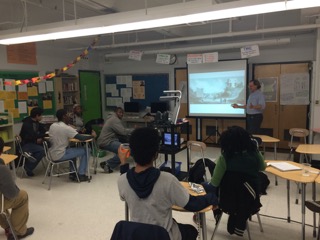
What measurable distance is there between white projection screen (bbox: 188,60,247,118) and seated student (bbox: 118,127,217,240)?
518 centimetres

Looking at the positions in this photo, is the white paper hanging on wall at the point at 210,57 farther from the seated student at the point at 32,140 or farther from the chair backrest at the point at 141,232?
the chair backrest at the point at 141,232

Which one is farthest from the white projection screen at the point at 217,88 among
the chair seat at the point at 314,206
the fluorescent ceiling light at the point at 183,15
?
the chair seat at the point at 314,206

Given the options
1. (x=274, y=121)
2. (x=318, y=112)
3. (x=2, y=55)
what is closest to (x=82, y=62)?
(x=2, y=55)

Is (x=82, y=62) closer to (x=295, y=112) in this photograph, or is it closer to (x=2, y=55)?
(x=2, y=55)

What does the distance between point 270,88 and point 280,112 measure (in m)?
0.59

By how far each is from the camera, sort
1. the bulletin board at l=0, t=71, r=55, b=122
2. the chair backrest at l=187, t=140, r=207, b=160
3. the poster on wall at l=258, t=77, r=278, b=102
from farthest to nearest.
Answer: the poster on wall at l=258, t=77, r=278, b=102
the bulletin board at l=0, t=71, r=55, b=122
the chair backrest at l=187, t=140, r=207, b=160

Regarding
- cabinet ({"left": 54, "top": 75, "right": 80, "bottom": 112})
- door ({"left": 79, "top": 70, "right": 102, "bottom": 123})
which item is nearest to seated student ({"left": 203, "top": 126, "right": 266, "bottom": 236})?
cabinet ({"left": 54, "top": 75, "right": 80, "bottom": 112})

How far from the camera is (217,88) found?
6.68 m

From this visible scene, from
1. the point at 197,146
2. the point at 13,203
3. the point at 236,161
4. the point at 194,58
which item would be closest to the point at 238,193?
the point at 236,161

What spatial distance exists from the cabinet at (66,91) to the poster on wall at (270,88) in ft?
15.9

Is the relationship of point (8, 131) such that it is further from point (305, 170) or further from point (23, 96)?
point (305, 170)

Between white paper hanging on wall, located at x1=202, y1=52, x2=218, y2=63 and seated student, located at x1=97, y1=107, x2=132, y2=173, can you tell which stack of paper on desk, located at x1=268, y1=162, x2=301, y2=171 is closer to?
seated student, located at x1=97, y1=107, x2=132, y2=173

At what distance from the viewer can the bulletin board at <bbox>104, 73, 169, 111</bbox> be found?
7.60 metres

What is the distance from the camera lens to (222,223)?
3.03m
